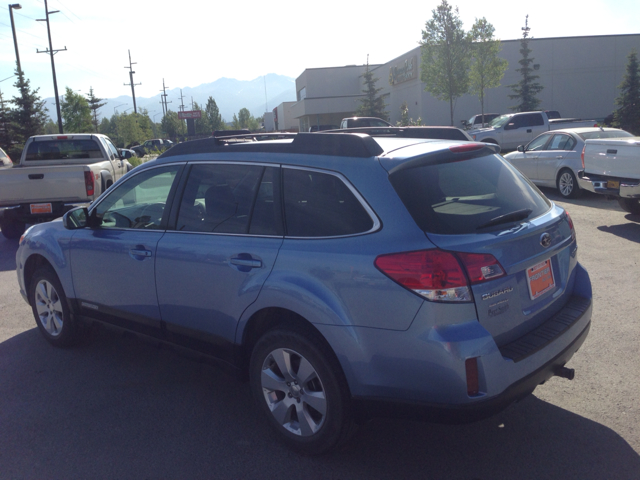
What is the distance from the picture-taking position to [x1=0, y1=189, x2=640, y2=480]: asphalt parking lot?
3.09 metres

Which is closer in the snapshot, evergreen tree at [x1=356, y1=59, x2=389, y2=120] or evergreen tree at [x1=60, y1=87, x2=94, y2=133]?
evergreen tree at [x1=356, y1=59, x2=389, y2=120]

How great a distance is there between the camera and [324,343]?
3010 millimetres

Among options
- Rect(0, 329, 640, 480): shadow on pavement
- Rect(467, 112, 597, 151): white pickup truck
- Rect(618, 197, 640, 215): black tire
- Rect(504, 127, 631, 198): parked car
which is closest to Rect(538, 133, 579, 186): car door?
Rect(504, 127, 631, 198): parked car

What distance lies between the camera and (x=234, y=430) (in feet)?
11.7

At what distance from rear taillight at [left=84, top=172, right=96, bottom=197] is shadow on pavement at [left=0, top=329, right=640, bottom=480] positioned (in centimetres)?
655

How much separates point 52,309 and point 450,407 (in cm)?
398

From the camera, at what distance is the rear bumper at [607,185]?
9.19 m

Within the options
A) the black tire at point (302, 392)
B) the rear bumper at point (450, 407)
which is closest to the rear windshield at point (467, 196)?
the rear bumper at point (450, 407)

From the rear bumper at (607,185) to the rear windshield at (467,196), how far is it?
6.77 meters

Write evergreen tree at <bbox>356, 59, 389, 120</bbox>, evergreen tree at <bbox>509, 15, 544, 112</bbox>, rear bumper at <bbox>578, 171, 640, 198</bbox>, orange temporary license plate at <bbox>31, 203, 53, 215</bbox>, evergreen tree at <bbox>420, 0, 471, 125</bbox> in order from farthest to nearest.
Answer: evergreen tree at <bbox>356, 59, 389, 120</bbox>
evergreen tree at <bbox>509, 15, 544, 112</bbox>
evergreen tree at <bbox>420, 0, 471, 125</bbox>
orange temporary license plate at <bbox>31, 203, 53, 215</bbox>
rear bumper at <bbox>578, 171, 640, 198</bbox>

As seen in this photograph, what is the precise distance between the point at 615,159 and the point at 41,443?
32.1ft

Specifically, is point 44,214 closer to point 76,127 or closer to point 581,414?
point 581,414

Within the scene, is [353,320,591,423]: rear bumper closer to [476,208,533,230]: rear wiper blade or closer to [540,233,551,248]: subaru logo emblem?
[540,233,551,248]: subaru logo emblem

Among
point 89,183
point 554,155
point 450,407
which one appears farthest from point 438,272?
point 554,155
